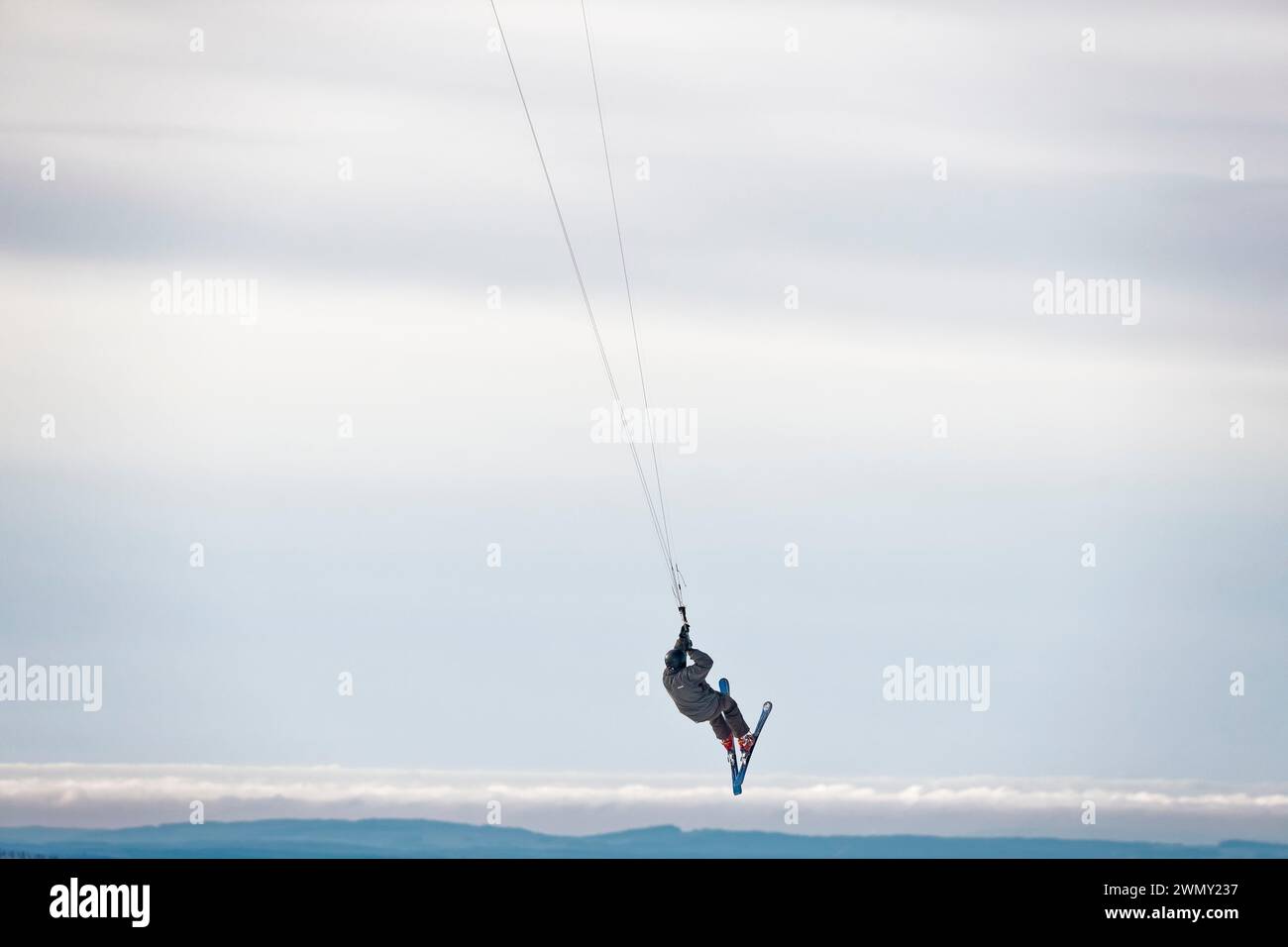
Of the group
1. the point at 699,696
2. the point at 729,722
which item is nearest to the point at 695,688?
the point at 699,696

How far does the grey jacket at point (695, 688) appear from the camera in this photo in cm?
2953

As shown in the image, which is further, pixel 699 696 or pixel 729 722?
pixel 729 722

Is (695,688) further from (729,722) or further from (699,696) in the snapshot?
(729,722)

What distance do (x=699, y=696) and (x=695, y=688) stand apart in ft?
0.91

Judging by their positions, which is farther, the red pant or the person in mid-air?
the red pant

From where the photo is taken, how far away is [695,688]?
30031 millimetres

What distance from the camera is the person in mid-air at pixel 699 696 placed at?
29281 millimetres

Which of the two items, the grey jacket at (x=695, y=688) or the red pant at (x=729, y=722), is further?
the red pant at (x=729, y=722)

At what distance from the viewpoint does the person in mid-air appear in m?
29.3

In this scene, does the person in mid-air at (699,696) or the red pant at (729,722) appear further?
the red pant at (729,722)

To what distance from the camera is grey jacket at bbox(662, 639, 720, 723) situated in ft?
96.9
